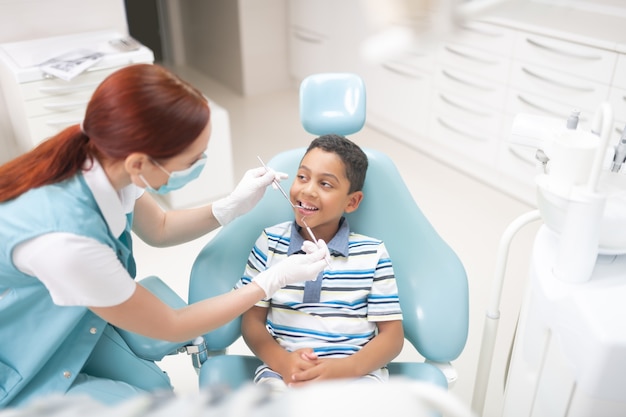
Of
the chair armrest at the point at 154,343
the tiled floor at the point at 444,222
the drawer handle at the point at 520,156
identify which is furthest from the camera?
the drawer handle at the point at 520,156

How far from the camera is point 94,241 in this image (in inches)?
43.0

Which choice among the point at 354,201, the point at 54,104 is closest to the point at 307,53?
the point at 54,104

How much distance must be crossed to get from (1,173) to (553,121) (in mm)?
1105

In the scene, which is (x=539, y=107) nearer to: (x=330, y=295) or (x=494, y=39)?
(x=494, y=39)

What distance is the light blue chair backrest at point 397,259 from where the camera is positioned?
55.8 inches

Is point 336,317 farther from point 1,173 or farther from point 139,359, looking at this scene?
point 1,173

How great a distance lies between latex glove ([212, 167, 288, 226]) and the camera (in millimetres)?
1475

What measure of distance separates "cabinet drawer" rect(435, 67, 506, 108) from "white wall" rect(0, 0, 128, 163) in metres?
1.65

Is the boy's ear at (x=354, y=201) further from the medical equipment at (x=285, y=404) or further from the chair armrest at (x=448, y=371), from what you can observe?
the medical equipment at (x=285, y=404)

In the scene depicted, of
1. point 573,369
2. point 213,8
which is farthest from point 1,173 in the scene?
point 213,8

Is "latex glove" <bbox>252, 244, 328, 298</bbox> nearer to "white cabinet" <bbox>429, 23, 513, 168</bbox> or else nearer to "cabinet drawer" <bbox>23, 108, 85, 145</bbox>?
"cabinet drawer" <bbox>23, 108, 85, 145</bbox>

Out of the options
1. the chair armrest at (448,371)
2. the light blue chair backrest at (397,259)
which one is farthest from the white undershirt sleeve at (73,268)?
the chair armrest at (448,371)

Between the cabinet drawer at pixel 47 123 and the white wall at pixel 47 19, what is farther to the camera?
the white wall at pixel 47 19

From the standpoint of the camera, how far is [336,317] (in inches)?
55.9
